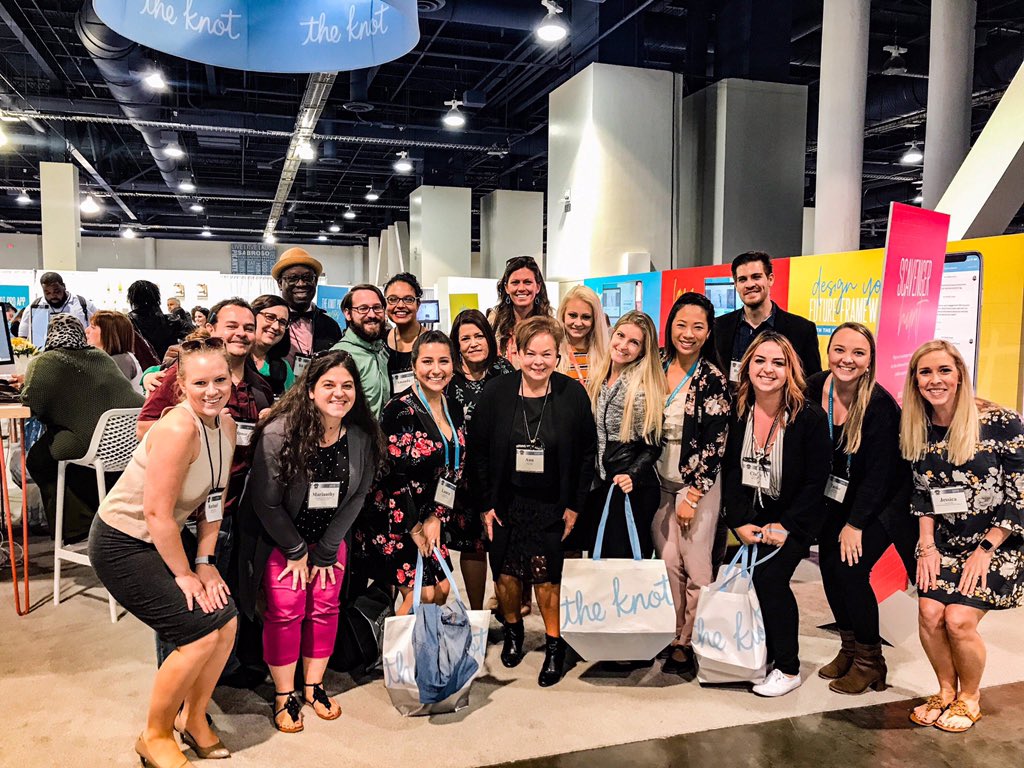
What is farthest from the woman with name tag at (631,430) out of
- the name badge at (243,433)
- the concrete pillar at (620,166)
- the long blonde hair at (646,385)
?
the concrete pillar at (620,166)

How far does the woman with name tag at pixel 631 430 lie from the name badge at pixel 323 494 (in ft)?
3.42

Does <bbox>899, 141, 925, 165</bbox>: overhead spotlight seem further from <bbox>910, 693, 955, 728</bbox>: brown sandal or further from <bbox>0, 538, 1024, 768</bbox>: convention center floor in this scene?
<bbox>910, 693, 955, 728</bbox>: brown sandal

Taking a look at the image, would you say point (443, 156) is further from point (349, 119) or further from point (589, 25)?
point (589, 25)

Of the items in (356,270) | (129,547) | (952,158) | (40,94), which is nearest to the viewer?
(129,547)

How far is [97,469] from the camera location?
356 centimetres

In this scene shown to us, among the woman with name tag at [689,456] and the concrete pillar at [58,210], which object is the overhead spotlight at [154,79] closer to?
the concrete pillar at [58,210]

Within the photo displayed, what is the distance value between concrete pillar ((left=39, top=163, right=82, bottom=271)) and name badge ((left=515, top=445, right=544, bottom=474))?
11.6m

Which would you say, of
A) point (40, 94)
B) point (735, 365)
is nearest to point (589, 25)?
point (735, 365)

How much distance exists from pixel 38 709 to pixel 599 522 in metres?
2.17

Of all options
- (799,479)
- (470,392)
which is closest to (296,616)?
(470,392)

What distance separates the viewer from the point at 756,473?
2900 mm

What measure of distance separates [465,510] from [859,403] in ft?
5.12

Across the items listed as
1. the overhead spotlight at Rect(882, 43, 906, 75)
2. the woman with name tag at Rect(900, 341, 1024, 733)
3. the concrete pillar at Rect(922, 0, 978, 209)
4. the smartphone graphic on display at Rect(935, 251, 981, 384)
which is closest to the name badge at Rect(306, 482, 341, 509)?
the woman with name tag at Rect(900, 341, 1024, 733)

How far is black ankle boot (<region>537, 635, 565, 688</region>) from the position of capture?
3.00 metres
